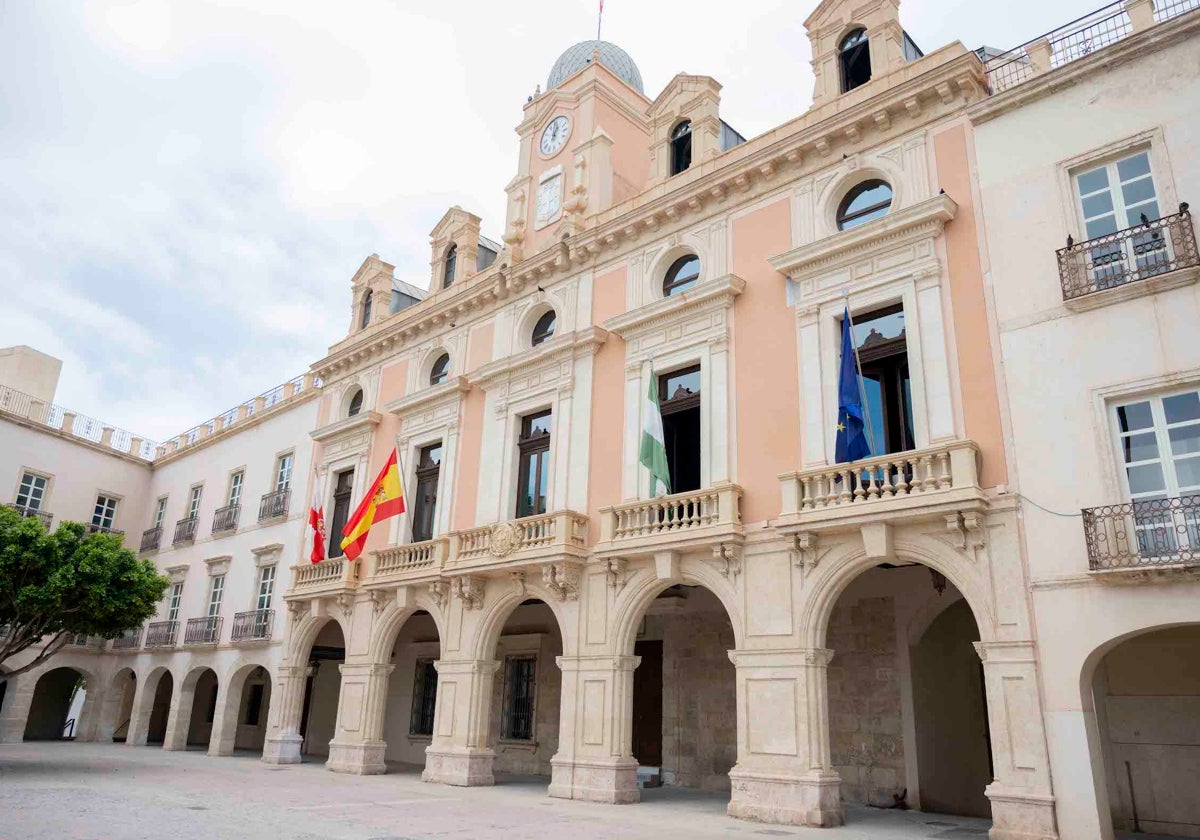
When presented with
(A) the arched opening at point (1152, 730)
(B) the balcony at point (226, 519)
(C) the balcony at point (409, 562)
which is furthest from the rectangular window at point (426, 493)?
(A) the arched opening at point (1152, 730)

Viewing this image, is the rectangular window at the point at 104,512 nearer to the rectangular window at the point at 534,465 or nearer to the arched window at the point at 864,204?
the rectangular window at the point at 534,465

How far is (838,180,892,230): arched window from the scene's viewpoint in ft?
47.3

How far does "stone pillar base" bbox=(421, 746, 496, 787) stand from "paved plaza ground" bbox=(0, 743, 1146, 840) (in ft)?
1.28

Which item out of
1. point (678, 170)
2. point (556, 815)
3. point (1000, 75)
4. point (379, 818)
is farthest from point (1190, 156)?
point (379, 818)

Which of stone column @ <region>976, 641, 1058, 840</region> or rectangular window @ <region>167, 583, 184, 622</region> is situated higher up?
rectangular window @ <region>167, 583, 184, 622</region>

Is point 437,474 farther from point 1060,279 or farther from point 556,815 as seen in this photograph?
point 1060,279

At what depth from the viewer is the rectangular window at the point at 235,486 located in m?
27.1

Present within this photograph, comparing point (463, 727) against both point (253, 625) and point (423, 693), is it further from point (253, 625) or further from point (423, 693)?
point (253, 625)

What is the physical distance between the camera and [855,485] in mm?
12977

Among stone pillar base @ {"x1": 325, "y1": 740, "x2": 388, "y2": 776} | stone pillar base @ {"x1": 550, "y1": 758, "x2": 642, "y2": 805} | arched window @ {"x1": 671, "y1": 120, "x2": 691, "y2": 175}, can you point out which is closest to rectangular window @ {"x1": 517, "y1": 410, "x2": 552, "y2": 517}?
stone pillar base @ {"x1": 550, "y1": 758, "x2": 642, "y2": 805}

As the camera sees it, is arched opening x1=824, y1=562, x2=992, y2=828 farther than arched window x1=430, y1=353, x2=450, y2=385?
No

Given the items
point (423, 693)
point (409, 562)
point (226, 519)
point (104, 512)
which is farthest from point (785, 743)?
point (104, 512)

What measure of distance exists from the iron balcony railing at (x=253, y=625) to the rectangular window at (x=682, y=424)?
42.4ft

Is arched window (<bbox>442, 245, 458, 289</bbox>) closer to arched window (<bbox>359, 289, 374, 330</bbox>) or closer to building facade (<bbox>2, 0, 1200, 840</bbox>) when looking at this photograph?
building facade (<bbox>2, 0, 1200, 840</bbox>)
